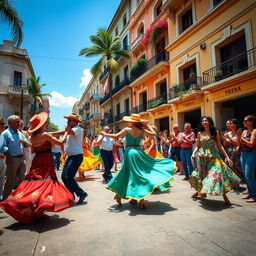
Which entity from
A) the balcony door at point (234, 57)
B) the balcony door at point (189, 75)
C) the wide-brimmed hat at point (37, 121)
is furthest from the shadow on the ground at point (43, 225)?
the balcony door at point (189, 75)

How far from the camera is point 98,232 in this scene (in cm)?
262

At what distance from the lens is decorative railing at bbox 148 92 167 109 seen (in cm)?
1531

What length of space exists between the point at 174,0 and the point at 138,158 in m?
13.5

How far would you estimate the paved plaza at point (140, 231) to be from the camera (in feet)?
7.07

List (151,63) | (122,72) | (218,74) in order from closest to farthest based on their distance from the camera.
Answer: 1. (218,74)
2. (151,63)
3. (122,72)

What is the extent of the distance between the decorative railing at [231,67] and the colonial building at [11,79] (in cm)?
Result: 1967

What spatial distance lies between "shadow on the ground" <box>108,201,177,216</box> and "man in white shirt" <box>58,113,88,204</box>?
0.80 metres

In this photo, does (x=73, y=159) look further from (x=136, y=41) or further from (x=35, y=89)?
(x=35, y=89)

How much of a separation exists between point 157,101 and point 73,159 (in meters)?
12.5

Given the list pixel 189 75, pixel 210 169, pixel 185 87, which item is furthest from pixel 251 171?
pixel 189 75

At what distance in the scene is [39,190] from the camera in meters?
2.95

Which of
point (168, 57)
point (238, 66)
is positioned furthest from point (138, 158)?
point (168, 57)

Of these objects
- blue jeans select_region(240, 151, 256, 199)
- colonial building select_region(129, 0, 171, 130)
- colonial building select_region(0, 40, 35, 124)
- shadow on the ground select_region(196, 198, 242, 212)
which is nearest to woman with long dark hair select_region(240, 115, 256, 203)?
blue jeans select_region(240, 151, 256, 199)

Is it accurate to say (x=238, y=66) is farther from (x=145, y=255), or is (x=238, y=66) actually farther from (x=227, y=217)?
(x=145, y=255)
